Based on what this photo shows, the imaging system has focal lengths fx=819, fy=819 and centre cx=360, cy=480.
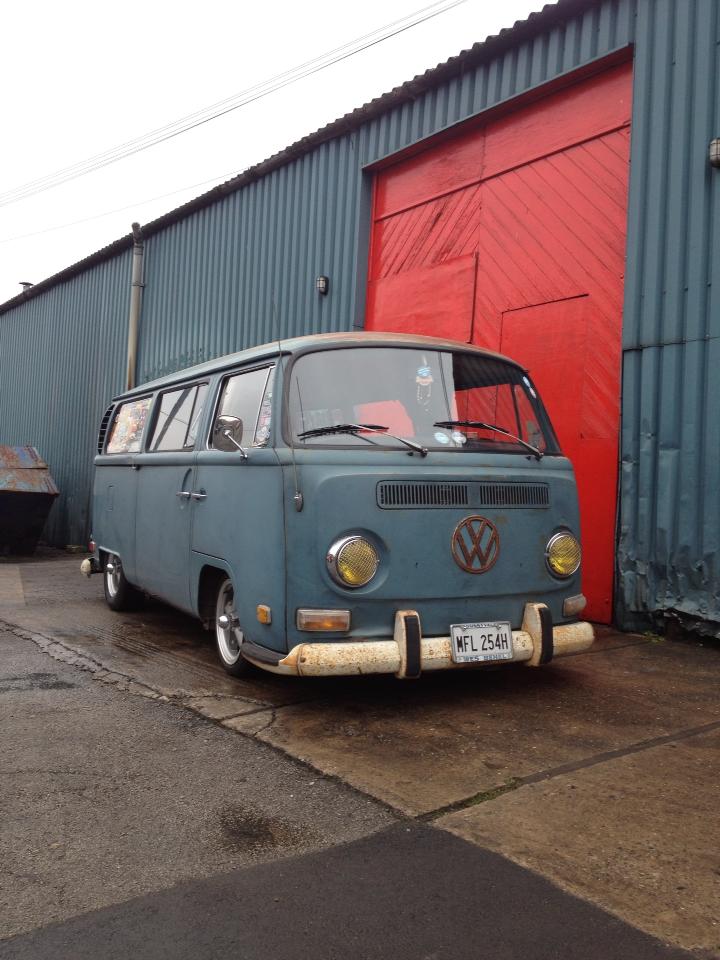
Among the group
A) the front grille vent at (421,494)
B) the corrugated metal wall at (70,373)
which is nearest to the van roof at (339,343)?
the front grille vent at (421,494)

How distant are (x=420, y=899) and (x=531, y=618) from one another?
7.02 ft

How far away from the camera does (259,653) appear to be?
4.28m

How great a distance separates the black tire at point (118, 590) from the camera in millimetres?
7258

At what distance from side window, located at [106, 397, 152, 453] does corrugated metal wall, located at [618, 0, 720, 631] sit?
3.98m

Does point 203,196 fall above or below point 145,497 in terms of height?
above

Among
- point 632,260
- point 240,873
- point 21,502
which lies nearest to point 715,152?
point 632,260

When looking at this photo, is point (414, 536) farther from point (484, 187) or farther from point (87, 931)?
point (484, 187)

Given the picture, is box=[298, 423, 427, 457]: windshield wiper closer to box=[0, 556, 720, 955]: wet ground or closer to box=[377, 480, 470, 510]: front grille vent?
box=[377, 480, 470, 510]: front grille vent

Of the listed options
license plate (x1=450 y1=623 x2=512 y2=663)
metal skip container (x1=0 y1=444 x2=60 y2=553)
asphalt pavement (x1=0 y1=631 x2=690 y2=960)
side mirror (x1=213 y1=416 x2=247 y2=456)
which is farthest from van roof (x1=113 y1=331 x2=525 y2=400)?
metal skip container (x1=0 y1=444 x2=60 y2=553)

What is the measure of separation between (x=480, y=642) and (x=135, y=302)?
11782mm

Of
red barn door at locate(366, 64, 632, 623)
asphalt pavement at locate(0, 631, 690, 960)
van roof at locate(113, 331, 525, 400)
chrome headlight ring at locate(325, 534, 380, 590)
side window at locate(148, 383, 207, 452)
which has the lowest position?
asphalt pavement at locate(0, 631, 690, 960)

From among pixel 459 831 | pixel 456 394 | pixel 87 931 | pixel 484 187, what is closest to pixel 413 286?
pixel 484 187

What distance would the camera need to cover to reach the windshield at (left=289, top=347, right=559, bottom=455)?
14.3ft

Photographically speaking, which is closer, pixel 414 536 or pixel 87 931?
pixel 87 931
